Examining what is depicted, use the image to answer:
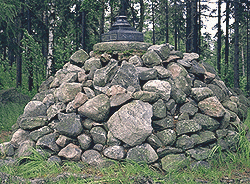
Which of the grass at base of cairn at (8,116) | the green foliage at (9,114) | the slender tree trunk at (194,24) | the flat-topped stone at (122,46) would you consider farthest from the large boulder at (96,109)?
the slender tree trunk at (194,24)

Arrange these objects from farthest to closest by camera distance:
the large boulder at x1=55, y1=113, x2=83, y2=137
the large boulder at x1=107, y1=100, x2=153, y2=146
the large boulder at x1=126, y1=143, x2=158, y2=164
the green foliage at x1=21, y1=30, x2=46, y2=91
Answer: the green foliage at x1=21, y1=30, x2=46, y2=91 → the large boulder at x1=55, y1=113, x2=83, y2=137 → the large boulder at x1=107, y1=100, x2=153, y2=146 → the large boulder at x1=126, y1=143, x2=158, y2=164

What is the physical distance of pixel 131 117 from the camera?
16.0 ft

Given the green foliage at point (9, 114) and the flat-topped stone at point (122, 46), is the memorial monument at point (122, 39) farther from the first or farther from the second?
the green foliage at point (9, 114)

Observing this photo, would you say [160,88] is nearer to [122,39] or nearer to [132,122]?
[132,122]

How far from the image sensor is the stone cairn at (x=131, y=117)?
15.9ft

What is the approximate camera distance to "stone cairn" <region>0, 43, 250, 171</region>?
4832 mm

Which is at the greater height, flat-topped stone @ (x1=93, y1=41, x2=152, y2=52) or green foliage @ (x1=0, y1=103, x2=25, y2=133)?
flat-topped stone @ (x1=93, y1=41, x2=152, y2=52)

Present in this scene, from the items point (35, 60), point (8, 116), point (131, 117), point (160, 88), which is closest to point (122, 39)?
point (160, 88)

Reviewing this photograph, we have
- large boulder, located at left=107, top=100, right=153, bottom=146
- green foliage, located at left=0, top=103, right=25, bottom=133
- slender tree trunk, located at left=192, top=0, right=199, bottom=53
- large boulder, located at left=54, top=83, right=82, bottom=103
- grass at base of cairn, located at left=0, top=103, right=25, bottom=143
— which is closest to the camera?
large boulder, located at left=107, top=100, right=153, bottom=146

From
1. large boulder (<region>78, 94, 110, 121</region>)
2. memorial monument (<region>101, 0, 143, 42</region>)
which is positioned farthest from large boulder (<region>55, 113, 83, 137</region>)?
memorial monument (<region>101, 0, 143, 42</region>)

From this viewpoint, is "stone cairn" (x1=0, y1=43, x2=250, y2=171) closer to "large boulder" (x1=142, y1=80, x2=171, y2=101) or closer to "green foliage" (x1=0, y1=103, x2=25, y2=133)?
"large boulder" (x1=142, y1=80, x2=171, y2=101)

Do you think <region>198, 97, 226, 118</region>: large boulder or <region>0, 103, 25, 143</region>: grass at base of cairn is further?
<region>0, 103, 25, 143</region>: grass at base of cairn

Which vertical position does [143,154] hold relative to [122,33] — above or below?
below

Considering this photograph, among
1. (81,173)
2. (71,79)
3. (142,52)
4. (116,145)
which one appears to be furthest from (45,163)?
(142,52)
